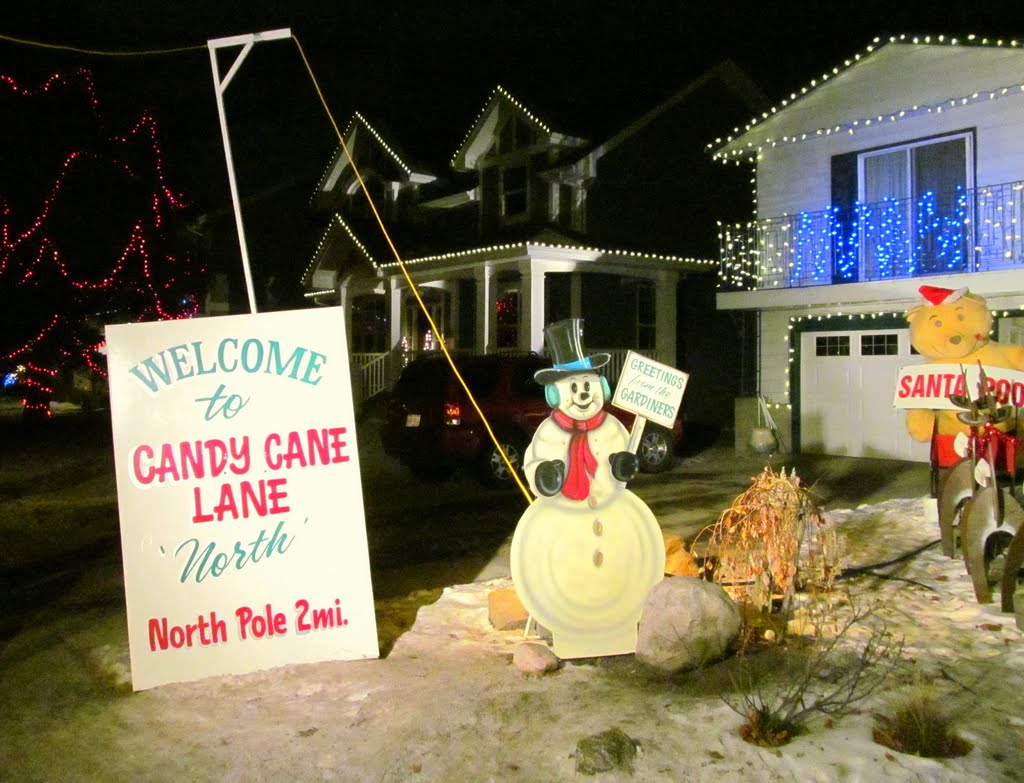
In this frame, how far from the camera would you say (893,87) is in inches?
Result: 571

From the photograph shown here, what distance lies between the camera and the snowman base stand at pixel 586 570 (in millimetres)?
5406

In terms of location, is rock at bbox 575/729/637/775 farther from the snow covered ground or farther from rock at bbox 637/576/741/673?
rock at bbox 637/576/741/673

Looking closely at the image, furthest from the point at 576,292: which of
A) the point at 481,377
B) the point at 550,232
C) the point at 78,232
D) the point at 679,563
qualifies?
the point at 679,563

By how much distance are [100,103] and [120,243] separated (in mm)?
2588

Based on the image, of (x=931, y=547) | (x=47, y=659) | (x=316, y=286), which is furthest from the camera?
(x=316, y=286)

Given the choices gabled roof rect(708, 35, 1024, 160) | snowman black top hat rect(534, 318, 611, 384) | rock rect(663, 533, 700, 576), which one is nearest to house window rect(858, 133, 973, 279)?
gabled roof rect(708, 35, 1024, 160)

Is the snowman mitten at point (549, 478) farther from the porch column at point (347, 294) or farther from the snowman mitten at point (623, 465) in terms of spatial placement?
the porch column at point (347, 294)

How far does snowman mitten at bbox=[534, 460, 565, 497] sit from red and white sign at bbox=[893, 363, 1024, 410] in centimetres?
372

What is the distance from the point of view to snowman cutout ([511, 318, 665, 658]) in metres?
5.42

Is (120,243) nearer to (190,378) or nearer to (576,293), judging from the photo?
(576,293)

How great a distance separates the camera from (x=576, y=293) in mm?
19906

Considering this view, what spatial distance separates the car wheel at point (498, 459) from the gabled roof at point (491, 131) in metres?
9.05

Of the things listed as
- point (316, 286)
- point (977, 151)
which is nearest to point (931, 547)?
point (977, 151)

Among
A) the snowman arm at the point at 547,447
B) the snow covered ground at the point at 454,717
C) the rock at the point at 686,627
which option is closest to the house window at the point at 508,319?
the snow covered ground at the point at 454,717
